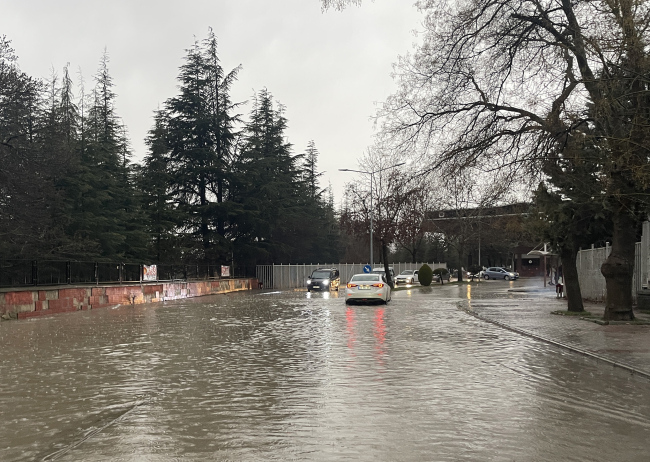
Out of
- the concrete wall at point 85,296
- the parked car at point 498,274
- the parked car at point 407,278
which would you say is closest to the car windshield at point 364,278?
the concrete wall at point 85,296

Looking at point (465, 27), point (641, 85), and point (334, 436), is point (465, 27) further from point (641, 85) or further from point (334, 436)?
point (334, 436)

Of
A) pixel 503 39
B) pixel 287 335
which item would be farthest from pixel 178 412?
pixel 503 39

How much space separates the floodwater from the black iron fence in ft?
27.1

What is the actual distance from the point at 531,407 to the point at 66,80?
49295mm

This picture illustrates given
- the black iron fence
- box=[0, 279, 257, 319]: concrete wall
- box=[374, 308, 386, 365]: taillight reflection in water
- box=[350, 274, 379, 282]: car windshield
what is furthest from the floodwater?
box=[350, 274, 379, 282]: car windshield

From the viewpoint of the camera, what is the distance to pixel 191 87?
184 feet

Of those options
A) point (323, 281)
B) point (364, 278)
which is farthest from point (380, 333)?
point (323, 281)

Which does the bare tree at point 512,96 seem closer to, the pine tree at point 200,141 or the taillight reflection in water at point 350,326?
the taillight reflection in water at point 350,326

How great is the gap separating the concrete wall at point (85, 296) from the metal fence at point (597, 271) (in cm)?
2150

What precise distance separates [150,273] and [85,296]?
763 centimetres

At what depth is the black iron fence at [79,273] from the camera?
79.3ft

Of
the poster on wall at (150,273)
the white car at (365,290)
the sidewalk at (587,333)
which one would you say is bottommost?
the sidewalk at (587,333)

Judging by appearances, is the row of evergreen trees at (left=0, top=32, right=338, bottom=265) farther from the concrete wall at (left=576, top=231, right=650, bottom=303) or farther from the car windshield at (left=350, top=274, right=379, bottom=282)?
the concrete wall at (left=576, top=231, right=650, bottom=303)

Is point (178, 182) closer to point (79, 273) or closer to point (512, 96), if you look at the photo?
point (79, 273)
